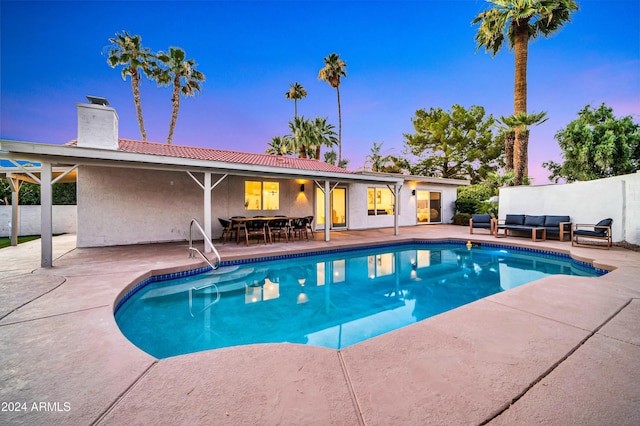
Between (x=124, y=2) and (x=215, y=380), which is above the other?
(x=124, y=2)

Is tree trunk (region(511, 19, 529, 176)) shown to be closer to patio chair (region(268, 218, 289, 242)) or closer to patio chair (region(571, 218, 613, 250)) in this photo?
patio chair (region(571, 218, 613, 250))

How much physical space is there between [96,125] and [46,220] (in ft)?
11.3

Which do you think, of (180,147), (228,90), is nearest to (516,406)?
(180,147)

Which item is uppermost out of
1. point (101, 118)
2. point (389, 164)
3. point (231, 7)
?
point (231, 7)

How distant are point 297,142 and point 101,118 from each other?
15333 mm

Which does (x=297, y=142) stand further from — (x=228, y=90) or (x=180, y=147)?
(x=180, y=147)

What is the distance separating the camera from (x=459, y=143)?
70.2 ft

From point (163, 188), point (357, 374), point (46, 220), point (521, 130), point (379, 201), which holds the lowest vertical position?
point (357, 374)

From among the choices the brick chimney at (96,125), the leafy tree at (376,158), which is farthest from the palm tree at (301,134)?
the brick chimney at (96,125)

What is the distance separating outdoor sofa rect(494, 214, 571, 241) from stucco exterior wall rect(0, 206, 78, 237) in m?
16.5

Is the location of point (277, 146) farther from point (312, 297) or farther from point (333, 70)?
point (312, 297)

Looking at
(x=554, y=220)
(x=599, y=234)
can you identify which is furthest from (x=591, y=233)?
(x=554, y=220)

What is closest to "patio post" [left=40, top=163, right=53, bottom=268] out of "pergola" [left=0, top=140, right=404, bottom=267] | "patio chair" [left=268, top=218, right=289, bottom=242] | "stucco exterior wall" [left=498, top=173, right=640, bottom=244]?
"pergola" [left=0, top=140, right=404, bottom=267]

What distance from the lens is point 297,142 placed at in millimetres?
21828
